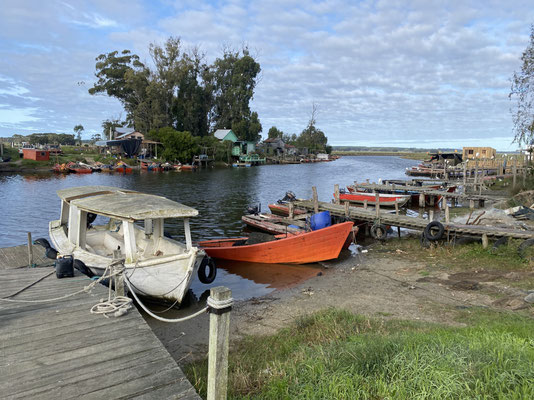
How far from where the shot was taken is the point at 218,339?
3834 millimetres

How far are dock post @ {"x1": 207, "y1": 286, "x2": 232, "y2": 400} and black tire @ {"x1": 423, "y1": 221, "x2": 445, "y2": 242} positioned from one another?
43.0ft

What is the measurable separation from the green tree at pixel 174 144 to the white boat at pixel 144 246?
5836cm

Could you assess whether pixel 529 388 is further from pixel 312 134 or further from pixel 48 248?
pixel 312 134

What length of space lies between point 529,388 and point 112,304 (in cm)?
582

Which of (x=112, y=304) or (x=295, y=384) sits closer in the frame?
(x=295, y=384)

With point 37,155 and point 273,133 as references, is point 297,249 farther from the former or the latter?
point 273,133

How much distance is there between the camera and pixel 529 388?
3727mm

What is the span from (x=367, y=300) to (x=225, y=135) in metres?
75.9

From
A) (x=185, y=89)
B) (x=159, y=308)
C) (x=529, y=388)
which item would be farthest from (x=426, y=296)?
(x=185, y=89)

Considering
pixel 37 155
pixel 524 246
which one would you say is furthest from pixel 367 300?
pixel 37 155

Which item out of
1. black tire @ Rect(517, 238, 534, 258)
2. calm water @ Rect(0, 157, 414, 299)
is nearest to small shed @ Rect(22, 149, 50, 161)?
calm water @ Rect(0, 157, 414, 299)

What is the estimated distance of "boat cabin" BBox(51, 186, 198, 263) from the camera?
30.8 ft

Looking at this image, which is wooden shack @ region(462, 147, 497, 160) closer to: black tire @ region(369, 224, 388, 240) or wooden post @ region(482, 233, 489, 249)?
black tire @ region(369, 224, 388, 240)

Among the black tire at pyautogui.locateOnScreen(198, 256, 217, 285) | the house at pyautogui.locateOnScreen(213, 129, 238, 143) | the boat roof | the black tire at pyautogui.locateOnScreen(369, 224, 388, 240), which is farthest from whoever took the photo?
the house at pyautogui.locateOnScreen(213, 129, 238, 143)
